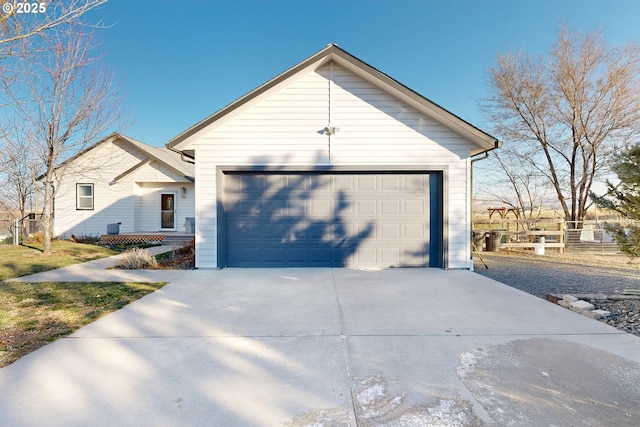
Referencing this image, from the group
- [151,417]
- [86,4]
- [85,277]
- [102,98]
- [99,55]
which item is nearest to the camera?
[151,417]

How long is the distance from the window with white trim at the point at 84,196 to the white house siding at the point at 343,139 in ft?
36.3

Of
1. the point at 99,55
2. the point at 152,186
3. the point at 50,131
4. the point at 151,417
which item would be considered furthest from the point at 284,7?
the point at 151,417

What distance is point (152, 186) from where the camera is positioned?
563 inches

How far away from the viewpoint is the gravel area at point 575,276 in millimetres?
4293

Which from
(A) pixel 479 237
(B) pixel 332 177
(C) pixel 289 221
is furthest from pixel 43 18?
(A) pixel 479 237

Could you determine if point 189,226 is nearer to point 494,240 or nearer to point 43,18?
point 43,18

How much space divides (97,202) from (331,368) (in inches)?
636

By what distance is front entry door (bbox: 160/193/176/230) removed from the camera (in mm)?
14234

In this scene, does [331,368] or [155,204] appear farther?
[155,204]

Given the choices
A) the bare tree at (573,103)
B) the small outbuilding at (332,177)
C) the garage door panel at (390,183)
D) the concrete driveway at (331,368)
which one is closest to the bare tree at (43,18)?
the small outbuilding at (332,177)

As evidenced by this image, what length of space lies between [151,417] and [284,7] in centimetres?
1204

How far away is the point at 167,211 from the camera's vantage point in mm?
14289

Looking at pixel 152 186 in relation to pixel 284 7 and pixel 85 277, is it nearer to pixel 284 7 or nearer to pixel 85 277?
pixel 85 277

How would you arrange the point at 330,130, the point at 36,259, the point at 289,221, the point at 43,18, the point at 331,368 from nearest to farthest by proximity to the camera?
the point at 331,368
the point at 43,18
the point at 330,130
the point at 289,221
the point at 36,259
